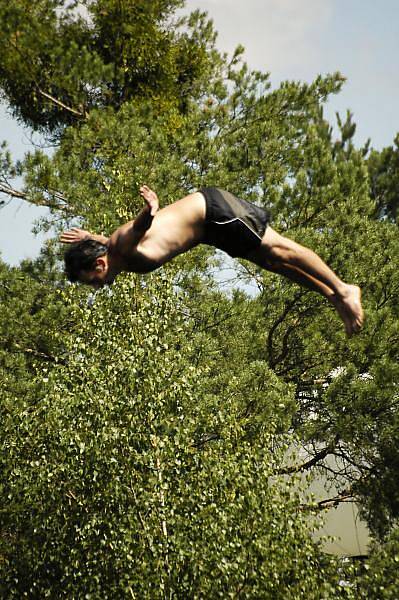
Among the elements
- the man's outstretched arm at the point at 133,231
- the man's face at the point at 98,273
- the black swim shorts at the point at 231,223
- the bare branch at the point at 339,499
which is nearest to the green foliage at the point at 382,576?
the bare branch at the point at 339,499

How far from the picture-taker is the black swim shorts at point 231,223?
395 cm

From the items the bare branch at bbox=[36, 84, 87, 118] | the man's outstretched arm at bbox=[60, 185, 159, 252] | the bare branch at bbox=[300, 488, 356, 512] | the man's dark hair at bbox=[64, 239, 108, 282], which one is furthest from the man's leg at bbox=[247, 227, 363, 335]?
the bare branch at bbox=[36, 84, 87, 118]

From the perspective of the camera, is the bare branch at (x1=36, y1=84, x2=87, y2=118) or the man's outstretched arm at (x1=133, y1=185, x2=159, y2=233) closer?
the man's outstretched arm at (x1=133, y1=185, x2=159, y2=233)

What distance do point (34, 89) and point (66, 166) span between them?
273cm

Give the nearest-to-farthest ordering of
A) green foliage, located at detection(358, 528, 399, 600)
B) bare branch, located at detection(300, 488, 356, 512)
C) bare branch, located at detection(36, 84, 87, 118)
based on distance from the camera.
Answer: green foliage, located at detection(358, 528, 399, 600) → bare branch, located at detection(300, 488, 356, 512) → bare branch, located at detection(36, 84, 87, 118)

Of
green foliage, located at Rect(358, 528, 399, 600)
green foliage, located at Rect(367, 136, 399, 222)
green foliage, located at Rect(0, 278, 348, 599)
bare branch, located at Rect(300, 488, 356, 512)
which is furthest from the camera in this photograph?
green foliage, located at Rect(367, 136, 399, 222)

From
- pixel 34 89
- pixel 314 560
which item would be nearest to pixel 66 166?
pixel 34 89

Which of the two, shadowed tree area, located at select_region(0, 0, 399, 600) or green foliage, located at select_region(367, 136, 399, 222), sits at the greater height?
green foliage, located at select_region(367, 136, 399, 222)

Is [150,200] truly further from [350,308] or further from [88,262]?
[350,308]

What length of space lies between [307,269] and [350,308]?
1.08 ft

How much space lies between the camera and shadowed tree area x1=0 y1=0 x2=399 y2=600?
735 cm

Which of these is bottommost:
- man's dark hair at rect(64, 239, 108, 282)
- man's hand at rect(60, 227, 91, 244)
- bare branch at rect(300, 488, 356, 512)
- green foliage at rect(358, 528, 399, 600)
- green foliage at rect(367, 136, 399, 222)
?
green foliage at rect(358, 528, 399, 600)

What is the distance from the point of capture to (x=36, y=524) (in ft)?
26.5

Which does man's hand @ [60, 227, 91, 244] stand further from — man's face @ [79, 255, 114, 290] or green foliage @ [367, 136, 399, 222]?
green foliage @ [367, 136, 399, 222]
